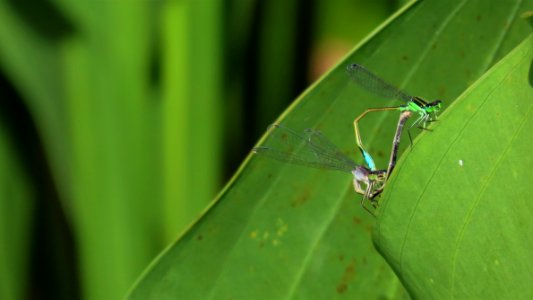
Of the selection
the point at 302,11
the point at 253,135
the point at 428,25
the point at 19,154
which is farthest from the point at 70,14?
the point at 428,25

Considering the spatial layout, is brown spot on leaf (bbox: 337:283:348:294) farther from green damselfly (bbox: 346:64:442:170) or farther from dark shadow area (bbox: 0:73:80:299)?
dark shadow area (bbox: 0:73:80:299)

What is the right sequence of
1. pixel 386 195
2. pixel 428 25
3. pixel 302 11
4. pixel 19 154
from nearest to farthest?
pixel 386 195 < pixel 428 25 < pixel 19 154 < pixel 302 11

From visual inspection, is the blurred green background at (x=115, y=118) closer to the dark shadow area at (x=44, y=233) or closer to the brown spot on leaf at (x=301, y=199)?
the dark shadow area at (x=44, y=233)

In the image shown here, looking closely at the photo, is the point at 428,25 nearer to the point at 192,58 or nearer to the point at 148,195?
the point at 192,58

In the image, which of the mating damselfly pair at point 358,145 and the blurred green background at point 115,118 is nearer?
the mating damselfly pair at point 358,145

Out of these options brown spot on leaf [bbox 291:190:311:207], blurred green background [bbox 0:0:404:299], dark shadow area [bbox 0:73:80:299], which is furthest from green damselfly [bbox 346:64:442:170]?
dark shadow area [bbox 0:73:80:299]

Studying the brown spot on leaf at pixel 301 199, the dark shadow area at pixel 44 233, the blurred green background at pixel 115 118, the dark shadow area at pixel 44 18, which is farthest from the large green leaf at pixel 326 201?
the dark shadow area at pixel 44 233
